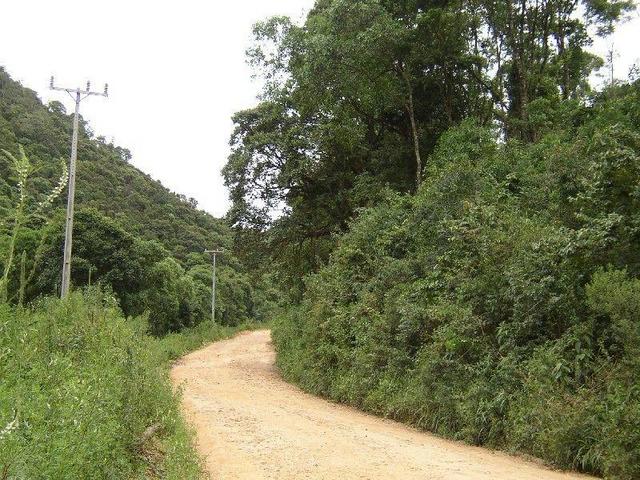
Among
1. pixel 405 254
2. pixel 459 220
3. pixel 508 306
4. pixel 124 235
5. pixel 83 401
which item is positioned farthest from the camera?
pixel 124 235

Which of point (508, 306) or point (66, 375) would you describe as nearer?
point (66, 375)

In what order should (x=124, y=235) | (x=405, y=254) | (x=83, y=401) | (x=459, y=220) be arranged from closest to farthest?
(x=83, y=401)
(x=459, y=220)
(x=405, y=254)
(x=124, y=235)

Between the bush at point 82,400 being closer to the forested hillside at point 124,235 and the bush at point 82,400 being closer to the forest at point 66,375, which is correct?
the forest at point 66,375

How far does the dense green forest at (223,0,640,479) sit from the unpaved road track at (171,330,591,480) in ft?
2.29

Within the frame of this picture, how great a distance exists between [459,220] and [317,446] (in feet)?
20.5

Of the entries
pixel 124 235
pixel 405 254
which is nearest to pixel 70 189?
pixel 405 254

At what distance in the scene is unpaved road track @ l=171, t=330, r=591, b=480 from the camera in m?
6.69

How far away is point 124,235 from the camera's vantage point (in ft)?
101

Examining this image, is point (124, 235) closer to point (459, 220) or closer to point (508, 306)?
point (459, 220)

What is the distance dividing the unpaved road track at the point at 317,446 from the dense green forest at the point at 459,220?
2.29 feet

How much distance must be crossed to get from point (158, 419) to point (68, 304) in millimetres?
2775

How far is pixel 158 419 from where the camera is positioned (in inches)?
284

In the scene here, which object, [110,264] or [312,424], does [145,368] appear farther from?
[110,264]

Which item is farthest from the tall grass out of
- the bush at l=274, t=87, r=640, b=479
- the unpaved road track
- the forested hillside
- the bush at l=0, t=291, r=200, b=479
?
the bush at l=274, t=87, r=640, b=479
